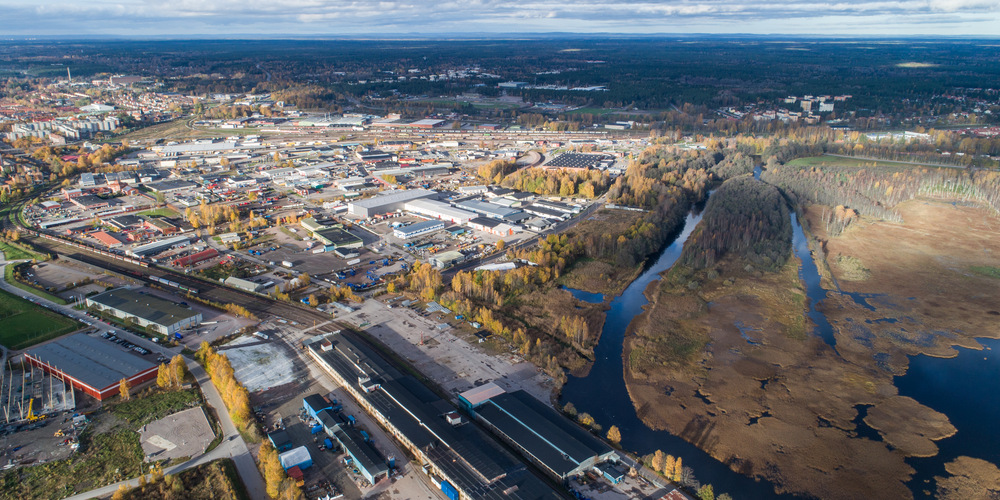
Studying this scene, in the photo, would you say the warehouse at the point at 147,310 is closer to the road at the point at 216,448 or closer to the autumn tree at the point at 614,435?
the road at the point at 216,448

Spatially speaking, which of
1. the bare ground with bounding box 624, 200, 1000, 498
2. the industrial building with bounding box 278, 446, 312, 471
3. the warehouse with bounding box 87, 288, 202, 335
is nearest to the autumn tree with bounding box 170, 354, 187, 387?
the warehouse with bounding box 87, 288, 202, 335

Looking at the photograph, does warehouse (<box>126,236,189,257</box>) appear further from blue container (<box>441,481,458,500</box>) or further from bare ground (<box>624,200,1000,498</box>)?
bare ground (<box>624,200,1000,498</box>)

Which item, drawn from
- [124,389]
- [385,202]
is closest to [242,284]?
[124,389]

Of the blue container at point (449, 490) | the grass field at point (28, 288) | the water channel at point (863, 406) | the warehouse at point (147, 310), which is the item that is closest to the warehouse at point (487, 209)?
the water channel at point (863, 406)

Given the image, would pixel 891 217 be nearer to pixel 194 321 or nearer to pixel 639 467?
pixel 639 467

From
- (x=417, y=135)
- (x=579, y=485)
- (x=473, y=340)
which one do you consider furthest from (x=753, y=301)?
(x=417, y=135)

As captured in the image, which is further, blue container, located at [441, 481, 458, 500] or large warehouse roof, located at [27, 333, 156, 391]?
large warehouse roof, located at [27, 333, 156, 391]
